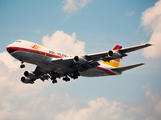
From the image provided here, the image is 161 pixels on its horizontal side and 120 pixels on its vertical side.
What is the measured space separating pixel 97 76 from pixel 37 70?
1236 centimetres

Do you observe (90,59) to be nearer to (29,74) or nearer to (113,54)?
(113,54)

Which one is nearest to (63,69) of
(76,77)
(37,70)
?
(76,77)

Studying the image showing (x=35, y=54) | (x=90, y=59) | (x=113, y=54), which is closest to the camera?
(x=113, y=54)

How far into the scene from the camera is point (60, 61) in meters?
36.8

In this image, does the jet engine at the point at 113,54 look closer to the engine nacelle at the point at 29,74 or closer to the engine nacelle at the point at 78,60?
the engine nacelle at the point at 78,60

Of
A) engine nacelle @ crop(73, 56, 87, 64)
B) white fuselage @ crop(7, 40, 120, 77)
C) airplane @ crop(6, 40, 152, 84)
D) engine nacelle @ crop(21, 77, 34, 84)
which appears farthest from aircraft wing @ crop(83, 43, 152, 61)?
engine nacelle @ crop(21, 77, 34, 84)

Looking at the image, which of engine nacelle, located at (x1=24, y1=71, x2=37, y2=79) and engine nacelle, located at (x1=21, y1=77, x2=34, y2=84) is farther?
engine nacelle, located at (x1=21, y1=77, x2=34, y2=84)

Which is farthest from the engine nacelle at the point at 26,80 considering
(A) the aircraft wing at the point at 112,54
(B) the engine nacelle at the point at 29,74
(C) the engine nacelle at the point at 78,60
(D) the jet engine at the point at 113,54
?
(D) the jet engine at the point at 113,54

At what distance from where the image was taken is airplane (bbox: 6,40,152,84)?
34.7 m

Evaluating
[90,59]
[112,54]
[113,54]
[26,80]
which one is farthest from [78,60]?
[26,80]

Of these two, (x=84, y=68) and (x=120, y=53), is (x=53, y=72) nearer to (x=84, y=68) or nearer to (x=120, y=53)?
(x=84, y=68)

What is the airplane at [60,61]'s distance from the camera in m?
34.7

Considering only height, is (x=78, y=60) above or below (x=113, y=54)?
above

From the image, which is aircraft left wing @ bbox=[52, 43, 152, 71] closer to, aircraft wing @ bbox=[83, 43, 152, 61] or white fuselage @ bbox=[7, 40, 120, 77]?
aircraft wing @ bbox=[83, 43, 152, 61]
